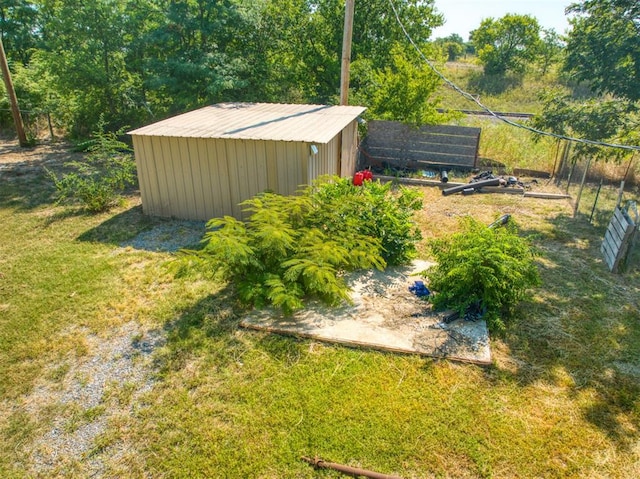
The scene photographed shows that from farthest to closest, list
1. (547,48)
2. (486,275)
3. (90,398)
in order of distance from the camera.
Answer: (547,48), (486,275), (90,398)

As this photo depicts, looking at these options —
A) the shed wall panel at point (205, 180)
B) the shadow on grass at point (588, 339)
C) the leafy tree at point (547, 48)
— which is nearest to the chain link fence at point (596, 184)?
the shadow on grass at point (588, 339)

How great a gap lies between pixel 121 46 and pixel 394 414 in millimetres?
13902

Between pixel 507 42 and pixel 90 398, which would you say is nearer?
pixel 90 398

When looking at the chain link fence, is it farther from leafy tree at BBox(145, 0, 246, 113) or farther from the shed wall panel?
leafy tree at BBox(145, 0, 246, 113)

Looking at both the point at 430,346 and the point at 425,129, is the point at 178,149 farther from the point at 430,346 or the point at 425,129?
the point at 425,129

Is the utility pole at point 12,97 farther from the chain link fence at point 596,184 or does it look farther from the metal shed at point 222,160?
the chain link fence at point 596,184

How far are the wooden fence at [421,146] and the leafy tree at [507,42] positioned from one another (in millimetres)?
27413

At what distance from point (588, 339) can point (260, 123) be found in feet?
21.4

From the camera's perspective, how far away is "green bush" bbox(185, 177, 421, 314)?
4.99 metres

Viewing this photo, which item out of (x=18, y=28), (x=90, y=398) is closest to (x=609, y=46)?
(x=90, y=398)

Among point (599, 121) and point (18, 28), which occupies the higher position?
point (18, 28)

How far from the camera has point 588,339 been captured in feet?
16.4

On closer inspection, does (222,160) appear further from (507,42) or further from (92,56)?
(507,42)

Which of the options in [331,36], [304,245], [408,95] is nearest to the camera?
[304,245]
